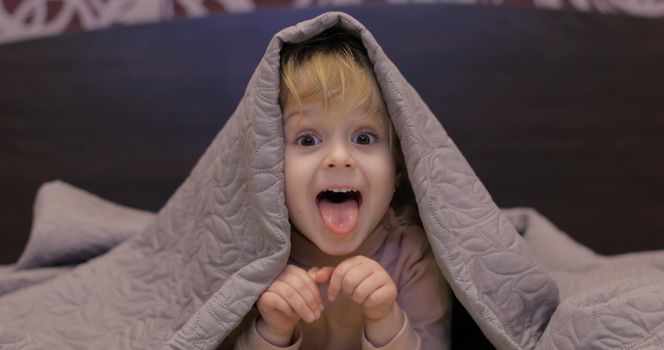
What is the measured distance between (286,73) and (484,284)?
0.33m

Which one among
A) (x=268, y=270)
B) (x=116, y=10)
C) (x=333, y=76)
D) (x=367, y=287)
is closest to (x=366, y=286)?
(x=367, y=287)

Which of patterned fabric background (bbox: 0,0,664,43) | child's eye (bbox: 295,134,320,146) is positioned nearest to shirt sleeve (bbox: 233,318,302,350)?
child's eye (bbox: 295,134,320,146)

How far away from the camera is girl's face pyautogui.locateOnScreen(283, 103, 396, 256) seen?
84 cm

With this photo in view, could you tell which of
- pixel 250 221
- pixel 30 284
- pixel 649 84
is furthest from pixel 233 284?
pixel 649 84

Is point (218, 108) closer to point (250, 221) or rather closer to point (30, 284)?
point (30, 284)

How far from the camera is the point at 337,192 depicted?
0.86 metres

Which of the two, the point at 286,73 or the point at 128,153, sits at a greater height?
the point at 286,73

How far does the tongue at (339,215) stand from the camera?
0.82 metres

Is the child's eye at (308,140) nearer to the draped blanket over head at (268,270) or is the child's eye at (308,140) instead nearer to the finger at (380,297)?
the draped blanket over head at (268,270)

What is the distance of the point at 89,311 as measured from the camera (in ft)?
3.43

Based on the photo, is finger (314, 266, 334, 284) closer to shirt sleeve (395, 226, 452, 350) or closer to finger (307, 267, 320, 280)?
finger (307, 267, 320, 280)

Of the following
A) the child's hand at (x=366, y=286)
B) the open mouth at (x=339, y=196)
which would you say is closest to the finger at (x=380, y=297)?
the child's hand at (x=366, y=286)

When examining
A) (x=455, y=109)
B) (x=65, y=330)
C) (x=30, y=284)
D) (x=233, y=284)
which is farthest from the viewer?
(x=455, y=109)

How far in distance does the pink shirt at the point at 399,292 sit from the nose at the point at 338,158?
0.14m
